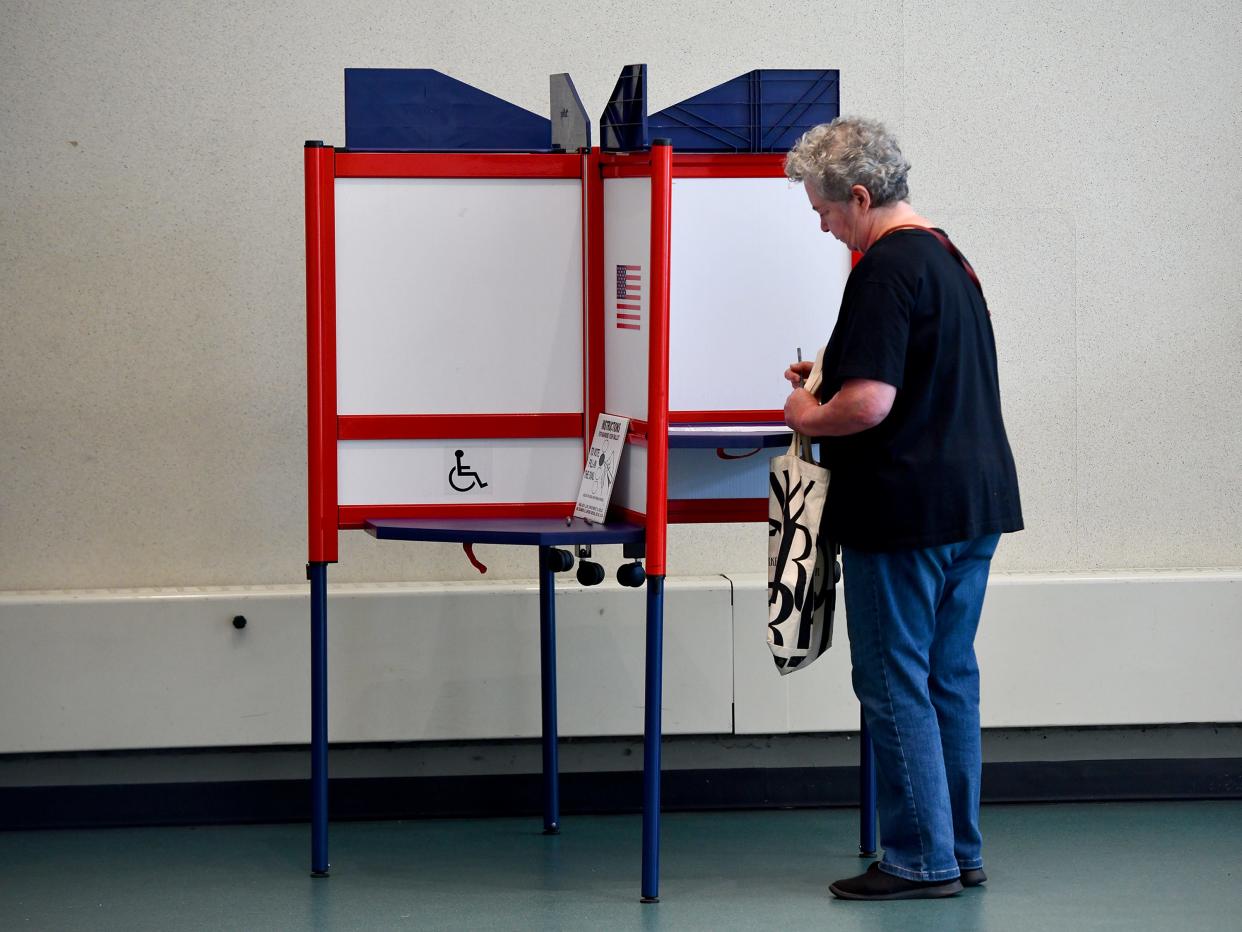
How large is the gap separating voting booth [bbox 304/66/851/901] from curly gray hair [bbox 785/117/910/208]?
1.04 ft

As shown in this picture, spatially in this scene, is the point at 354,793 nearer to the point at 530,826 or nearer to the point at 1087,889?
the point at 530,826

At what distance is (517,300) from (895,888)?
55.4 inches

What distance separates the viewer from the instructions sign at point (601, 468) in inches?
115

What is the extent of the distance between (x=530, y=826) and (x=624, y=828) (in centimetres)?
23

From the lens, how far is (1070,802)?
145 inches

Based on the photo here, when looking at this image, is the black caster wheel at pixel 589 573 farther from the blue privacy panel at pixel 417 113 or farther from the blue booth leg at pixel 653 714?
the blue privacy panel at pixel 417 113

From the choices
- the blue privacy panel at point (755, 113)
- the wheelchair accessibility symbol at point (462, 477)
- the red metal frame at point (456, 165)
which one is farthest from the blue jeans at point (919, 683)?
the red metal frame at point (456, 165)

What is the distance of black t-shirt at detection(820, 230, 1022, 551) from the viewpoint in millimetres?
2623

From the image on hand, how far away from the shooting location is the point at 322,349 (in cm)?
300

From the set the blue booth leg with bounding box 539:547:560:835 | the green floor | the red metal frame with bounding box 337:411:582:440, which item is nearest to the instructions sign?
the red metal frame with bounding box 337:411:582:440

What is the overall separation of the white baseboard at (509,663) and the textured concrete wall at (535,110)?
19 cm

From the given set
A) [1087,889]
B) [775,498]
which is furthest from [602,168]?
[1087,889]

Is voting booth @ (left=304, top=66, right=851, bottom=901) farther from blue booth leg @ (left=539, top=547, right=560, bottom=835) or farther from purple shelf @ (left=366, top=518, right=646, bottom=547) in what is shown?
blue booth leg @ (left=539, top=547, right=560, bottom=835)

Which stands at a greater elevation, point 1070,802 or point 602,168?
point 602,168
